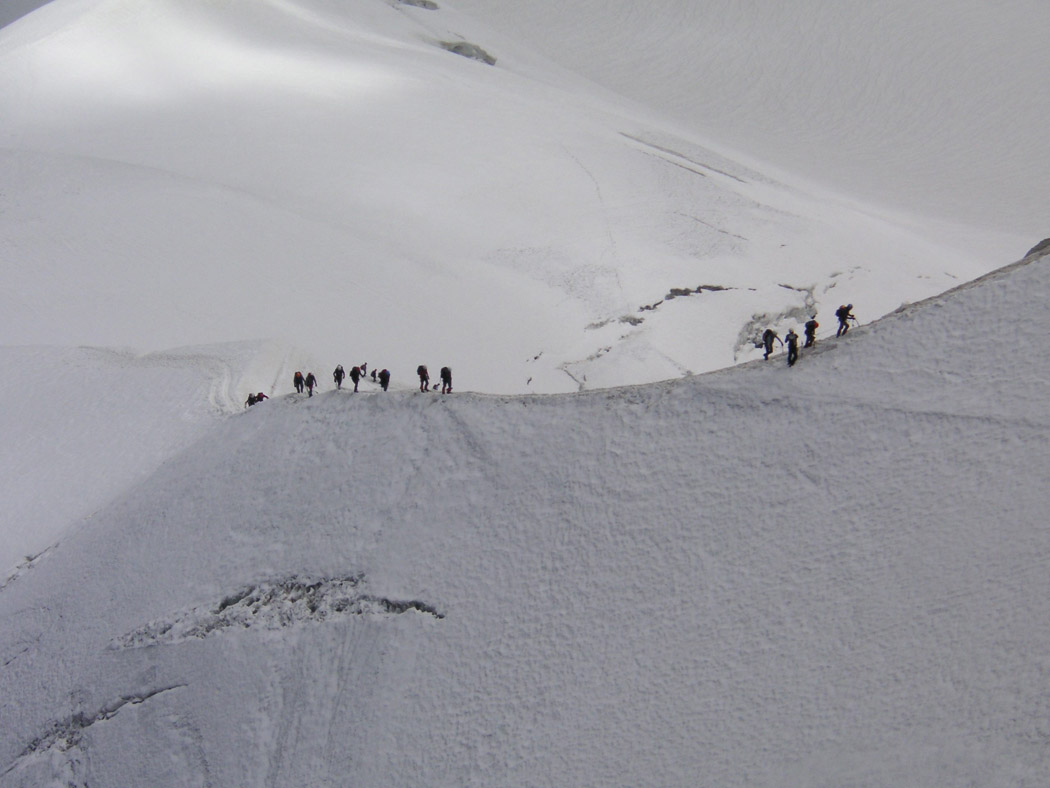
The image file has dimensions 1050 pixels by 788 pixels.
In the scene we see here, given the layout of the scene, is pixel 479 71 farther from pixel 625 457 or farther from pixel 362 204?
pixel 625 457

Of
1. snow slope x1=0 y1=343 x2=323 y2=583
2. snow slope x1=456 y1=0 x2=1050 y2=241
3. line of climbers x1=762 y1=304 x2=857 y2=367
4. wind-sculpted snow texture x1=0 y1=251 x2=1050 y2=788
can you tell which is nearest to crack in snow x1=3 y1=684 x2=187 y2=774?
wind-sculpted snow texture x1=0 y1=251 x2=1050 y2=788

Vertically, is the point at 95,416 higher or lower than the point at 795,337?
lower

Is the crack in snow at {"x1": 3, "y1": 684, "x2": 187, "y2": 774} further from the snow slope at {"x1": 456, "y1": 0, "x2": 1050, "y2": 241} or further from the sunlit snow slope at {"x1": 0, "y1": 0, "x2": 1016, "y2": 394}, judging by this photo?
the snow slope at {"x1": 456, "y1": 0, "x2": 1050, "y2": 241}

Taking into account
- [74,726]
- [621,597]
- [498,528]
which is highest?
[498,528]

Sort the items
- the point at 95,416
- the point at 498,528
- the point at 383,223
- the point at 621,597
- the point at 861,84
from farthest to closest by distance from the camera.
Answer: the point at 861,84 → the point at 383,223 → the point at 95,416 → the point at 498,528 → the point at 621,597

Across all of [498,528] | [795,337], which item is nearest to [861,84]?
[795,337]

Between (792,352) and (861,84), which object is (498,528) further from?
(861,84)
